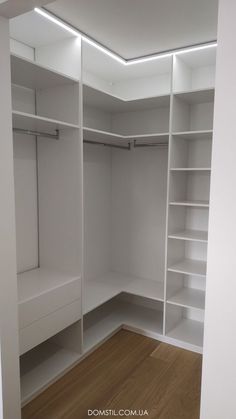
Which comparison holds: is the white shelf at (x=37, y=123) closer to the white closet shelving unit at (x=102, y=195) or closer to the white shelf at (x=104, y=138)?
the white closet shelving unit at (x=102, y=195)

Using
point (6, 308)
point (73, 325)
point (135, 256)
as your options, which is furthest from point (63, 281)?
point (135, 256)

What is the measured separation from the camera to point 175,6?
1.94 metres

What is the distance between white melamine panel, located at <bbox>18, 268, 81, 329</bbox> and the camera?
2033 mm

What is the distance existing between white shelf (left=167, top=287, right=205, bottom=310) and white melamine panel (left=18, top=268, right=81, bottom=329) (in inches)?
37.4

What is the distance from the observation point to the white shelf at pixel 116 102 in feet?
8.79

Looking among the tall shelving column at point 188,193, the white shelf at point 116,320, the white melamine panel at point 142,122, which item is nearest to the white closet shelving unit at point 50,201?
the white shelf at point 116,320

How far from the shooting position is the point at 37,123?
2203 mm

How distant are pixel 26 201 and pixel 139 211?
1.35 m

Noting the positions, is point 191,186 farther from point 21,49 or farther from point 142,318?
point 21,49

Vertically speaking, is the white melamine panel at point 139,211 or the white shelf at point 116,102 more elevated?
the white shelf at point 116,102

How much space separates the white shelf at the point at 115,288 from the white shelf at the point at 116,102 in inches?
74.9

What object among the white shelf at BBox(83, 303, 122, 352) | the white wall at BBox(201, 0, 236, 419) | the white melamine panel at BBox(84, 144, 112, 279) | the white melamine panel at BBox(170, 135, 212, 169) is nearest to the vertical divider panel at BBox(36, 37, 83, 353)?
the white shelf at BBox(83, 303, 122, 352)

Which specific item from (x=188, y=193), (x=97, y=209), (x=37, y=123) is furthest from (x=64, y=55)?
(x=188, y=193)

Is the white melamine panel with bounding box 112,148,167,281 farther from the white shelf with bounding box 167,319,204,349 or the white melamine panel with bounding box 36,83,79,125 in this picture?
the white melamine panel with bounding box 36,83,79,125
